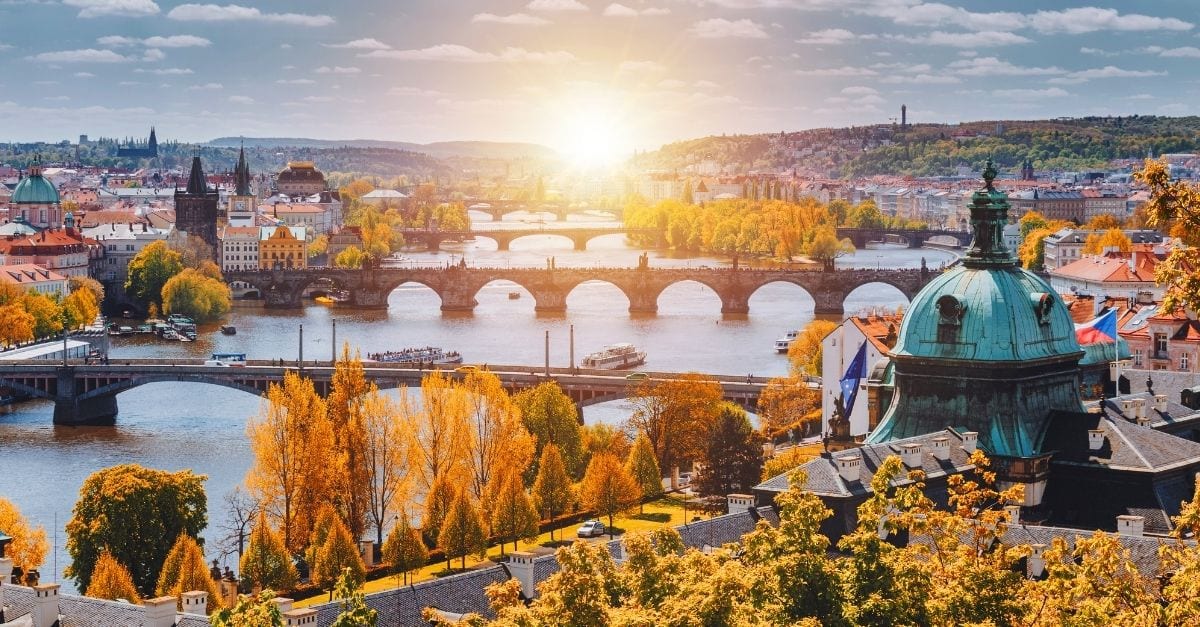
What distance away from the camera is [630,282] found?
97.8m

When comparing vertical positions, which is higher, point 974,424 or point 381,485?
point 974,424

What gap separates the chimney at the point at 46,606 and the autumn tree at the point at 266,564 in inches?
333

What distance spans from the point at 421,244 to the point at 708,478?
120 meters

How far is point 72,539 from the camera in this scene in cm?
3597

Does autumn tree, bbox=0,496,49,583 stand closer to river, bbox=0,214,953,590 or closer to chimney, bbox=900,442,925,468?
river, bbox=0,214,953,590

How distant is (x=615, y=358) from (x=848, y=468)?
45.0 meters

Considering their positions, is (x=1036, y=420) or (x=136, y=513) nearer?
(x=1036, y=420)

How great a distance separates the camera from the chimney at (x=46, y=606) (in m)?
24.1

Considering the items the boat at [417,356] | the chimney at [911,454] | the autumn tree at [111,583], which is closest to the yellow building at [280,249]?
the boat at [417,356]

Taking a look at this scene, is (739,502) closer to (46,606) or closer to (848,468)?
(848,468)

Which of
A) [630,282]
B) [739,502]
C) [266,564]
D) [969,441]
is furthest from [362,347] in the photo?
[969,441]

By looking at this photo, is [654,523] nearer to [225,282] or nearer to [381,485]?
[381,485]

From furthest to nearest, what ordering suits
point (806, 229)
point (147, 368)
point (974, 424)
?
1. point (806, 229)
2. point (147, 368)
3. point (974, 424)

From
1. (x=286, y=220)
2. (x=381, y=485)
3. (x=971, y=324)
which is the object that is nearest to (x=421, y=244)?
(x=286, y=220)
